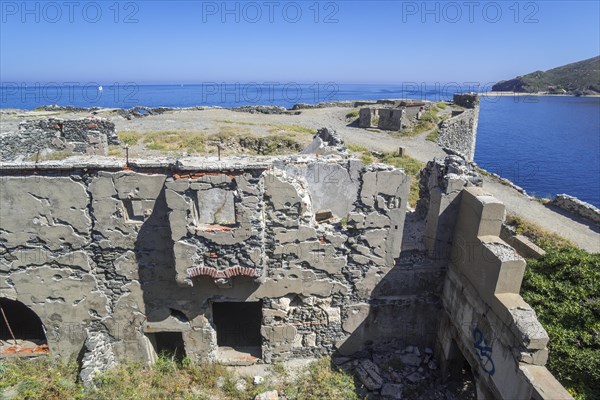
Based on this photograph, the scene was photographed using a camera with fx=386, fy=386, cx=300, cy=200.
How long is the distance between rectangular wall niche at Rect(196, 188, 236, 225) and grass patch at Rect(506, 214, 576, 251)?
11.6 m

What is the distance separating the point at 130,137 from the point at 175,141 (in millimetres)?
2694

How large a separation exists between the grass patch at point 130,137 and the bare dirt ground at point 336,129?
750 mm

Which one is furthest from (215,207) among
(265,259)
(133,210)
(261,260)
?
(133,210)

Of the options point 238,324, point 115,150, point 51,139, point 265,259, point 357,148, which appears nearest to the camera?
point 265,259

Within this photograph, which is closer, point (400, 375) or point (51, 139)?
point (400, 375)

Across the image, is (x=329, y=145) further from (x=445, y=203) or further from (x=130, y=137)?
(x=130, y=137)

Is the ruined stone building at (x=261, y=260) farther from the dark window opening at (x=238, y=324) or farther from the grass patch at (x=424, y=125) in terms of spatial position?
the grass patch at (x=424, y=125)

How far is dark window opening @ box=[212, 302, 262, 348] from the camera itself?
1056 cm

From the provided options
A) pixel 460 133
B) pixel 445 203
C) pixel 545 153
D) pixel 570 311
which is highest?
pixel 460 133

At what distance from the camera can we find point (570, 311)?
764 cm

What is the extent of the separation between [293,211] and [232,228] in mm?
1327

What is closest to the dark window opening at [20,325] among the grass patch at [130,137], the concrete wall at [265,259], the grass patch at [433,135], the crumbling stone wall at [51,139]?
the concrete wall at [265,259]

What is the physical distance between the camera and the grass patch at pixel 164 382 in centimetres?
862

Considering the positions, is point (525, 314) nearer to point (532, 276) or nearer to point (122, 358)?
point (532, 276)
